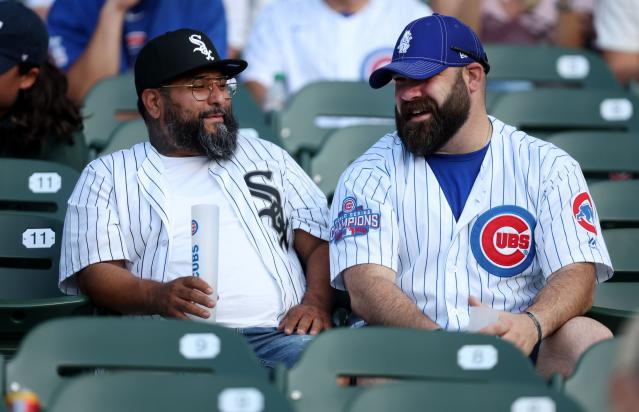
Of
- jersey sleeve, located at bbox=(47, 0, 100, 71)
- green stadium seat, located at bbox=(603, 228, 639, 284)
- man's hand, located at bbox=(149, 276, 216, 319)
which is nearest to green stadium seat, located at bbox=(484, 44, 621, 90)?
green stadium seat, located at bbox=(603, 228, 639, 284)

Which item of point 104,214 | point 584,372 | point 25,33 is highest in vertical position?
point 25,33

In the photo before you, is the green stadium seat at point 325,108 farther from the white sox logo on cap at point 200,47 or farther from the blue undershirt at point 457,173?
the blue undershirt at point 457,173

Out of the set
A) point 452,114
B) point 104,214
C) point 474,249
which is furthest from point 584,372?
point 104,214

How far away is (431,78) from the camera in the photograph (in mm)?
4148

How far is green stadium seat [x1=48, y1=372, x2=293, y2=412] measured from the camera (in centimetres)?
280

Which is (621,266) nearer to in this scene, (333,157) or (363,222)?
(363,222)

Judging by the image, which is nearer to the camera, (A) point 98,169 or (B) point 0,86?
(A) point 98,169

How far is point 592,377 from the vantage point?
10.4ft

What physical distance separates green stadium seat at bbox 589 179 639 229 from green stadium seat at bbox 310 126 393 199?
0.94m

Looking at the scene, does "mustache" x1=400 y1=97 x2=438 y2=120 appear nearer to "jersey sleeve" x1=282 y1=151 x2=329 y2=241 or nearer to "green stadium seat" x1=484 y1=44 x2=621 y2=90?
"jersey sleeve" x1=282 y1=151 x2=329 y2=241

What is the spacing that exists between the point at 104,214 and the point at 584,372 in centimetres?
163

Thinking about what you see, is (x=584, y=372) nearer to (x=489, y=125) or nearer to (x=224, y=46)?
(x=489, y=125)

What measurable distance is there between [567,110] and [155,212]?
81.7 inches

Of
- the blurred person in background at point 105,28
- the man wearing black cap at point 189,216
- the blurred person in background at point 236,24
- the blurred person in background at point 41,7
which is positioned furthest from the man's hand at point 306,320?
the blurred person in background at point 41,7
